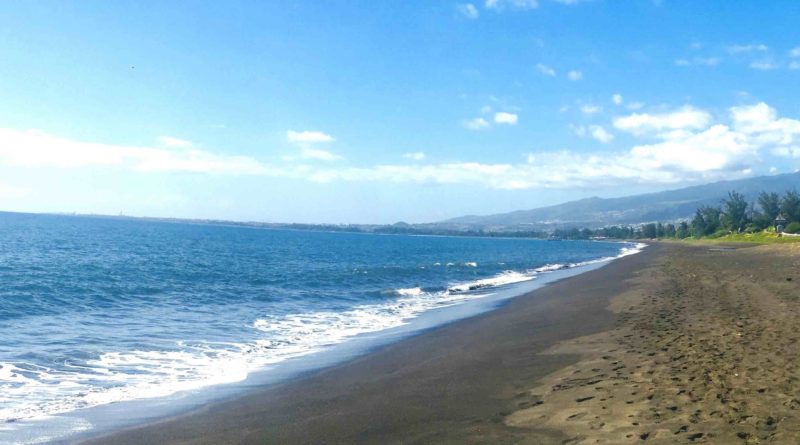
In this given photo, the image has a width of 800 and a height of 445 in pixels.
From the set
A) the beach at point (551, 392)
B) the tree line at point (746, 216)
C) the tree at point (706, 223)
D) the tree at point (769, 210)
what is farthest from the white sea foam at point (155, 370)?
the tree at point (706, 223)

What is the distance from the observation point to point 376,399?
34.4 feet

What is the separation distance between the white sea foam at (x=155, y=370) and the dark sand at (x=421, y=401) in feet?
6.78

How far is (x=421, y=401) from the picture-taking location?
1009 centimetres

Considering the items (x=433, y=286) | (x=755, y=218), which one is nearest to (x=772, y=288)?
(x=433, y=286)

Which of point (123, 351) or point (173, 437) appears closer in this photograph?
point (173, 437)

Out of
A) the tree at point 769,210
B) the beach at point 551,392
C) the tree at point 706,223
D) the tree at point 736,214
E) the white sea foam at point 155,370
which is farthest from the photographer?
the tree at point 706,223

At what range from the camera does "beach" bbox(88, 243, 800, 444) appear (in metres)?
7.63

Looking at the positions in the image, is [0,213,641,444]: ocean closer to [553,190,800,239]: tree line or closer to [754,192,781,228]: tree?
[553,190,800,239]: tree line

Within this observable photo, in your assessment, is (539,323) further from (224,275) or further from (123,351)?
(224,275)

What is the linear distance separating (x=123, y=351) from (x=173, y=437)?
781cm

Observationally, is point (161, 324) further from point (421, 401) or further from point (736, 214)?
point (736, 214)

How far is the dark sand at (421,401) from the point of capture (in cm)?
830

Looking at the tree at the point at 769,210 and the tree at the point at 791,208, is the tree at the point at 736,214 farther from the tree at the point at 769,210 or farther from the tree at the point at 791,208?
the tree at the point at 791,208

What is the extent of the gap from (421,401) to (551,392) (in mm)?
2161
